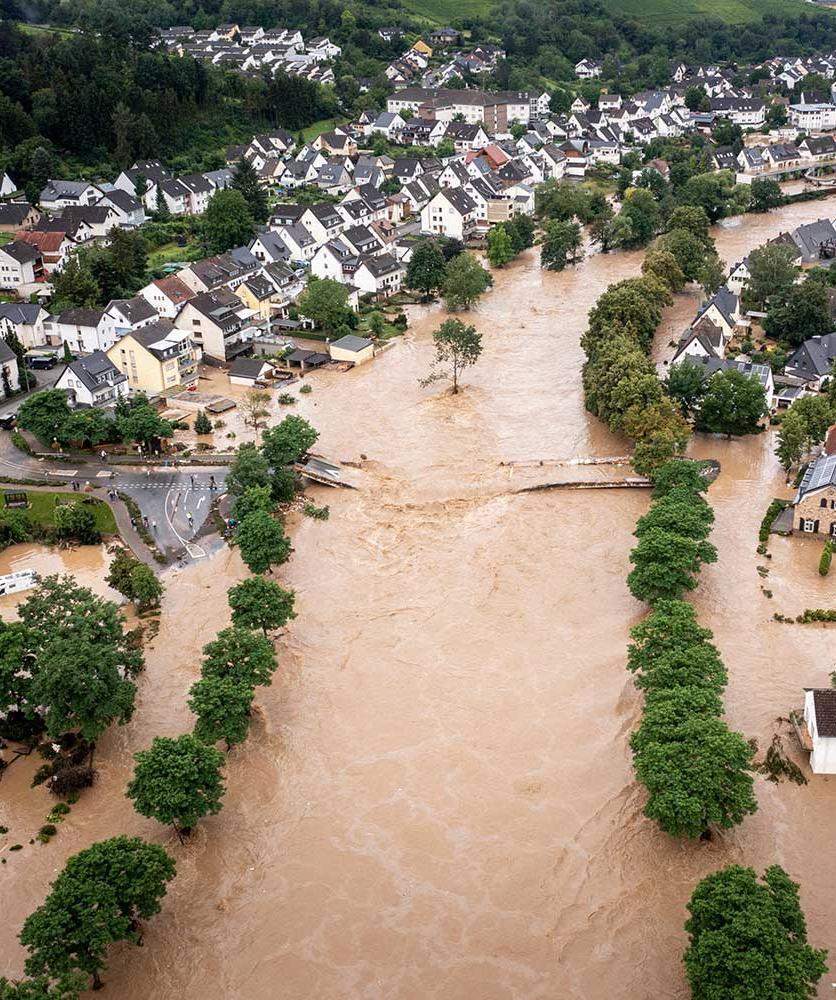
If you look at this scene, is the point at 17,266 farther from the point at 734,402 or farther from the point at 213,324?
the point at 734,402

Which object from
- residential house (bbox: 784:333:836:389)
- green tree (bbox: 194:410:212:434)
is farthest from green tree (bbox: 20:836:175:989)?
residential house (bbox: 784:333:836:389)

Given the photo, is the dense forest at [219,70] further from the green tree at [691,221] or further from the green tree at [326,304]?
the green tree at [691,221]

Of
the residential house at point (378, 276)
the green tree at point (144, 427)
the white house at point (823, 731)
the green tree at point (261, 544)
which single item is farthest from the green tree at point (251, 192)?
the white house at point (823, 731)

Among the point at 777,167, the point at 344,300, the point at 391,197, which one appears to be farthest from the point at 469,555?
the point at 777,167

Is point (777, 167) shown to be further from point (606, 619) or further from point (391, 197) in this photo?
point (606, 619)

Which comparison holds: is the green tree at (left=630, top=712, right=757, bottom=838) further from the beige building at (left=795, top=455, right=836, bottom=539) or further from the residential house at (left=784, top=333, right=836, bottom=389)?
the residential house at (left=784, top=333, right=836, bottom=389)

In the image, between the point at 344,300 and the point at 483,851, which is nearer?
the point at 483,851

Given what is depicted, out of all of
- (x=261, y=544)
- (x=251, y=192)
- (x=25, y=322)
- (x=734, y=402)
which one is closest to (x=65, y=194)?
(x=251, y=192)
